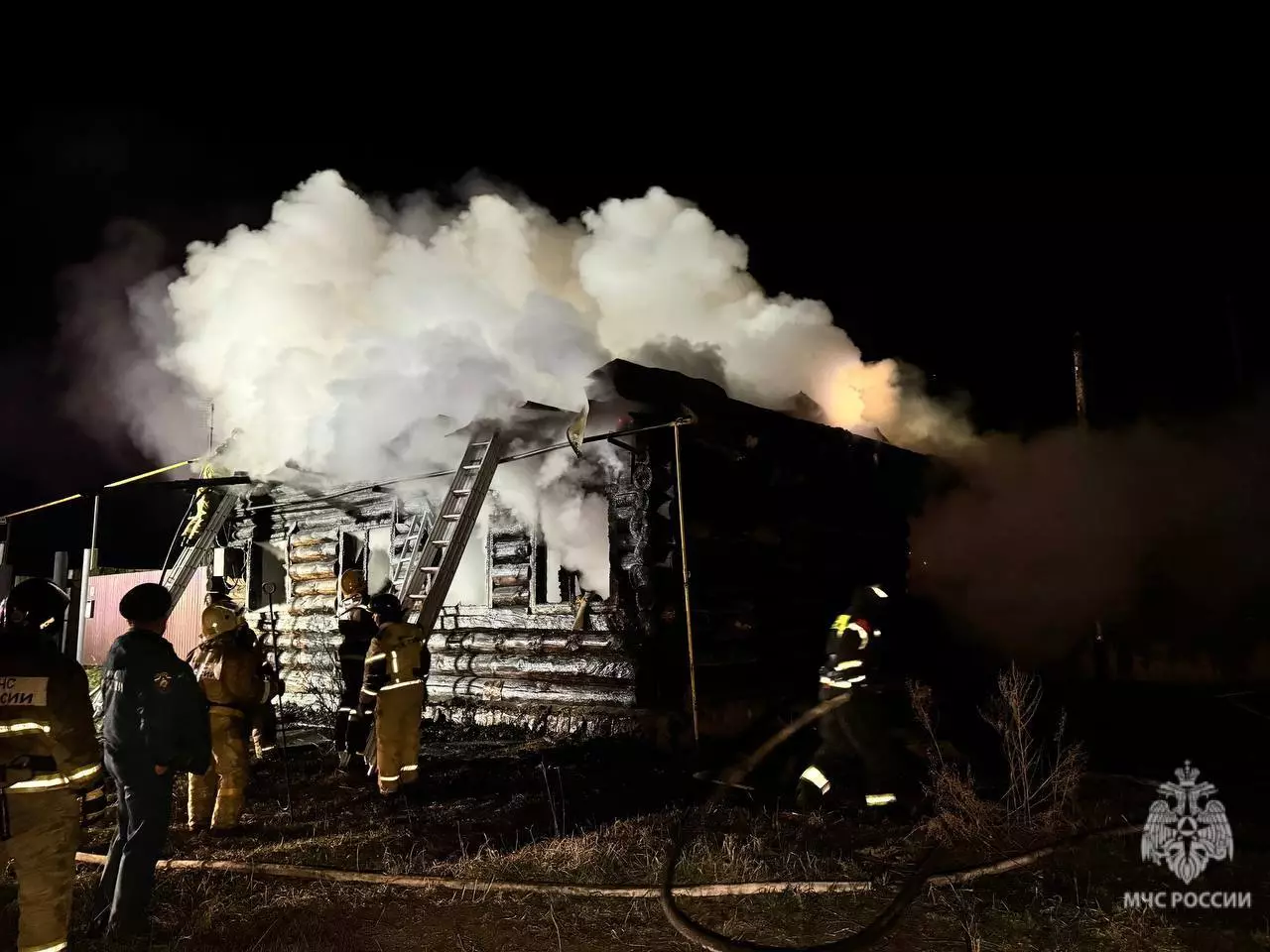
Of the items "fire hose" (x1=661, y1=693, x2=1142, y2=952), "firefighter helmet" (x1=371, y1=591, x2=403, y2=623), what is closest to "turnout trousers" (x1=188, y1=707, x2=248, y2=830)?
"firefighter helmet" (x1=371, y1=591, x2=403, y2=623)

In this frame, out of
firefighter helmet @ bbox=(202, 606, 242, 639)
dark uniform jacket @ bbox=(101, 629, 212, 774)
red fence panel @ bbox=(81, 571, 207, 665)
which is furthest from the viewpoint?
red fence panel @ bbox=(81, 571, 207, 665)

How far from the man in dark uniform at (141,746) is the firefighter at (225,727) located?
1.65 m

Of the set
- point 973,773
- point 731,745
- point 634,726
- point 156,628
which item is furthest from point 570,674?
point 156,628

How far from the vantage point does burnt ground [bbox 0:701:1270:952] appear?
13.4 ft

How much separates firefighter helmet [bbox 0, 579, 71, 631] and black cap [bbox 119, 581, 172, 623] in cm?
48

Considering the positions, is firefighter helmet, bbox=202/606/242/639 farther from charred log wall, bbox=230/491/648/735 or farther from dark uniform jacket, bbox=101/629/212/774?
charred log wall, bbox=230/491/648/735

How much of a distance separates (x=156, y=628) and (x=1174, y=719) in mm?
12525

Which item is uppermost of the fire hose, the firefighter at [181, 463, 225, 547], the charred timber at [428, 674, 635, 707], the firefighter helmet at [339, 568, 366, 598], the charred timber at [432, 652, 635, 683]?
the firefighter at [181, 463, 225, 547]

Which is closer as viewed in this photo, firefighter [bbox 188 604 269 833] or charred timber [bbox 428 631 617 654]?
firefighter [bbox 188 604 269 833]

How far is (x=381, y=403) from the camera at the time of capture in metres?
9.98

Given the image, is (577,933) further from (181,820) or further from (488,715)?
(488,715)

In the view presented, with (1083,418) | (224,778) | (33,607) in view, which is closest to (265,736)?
(224,778)

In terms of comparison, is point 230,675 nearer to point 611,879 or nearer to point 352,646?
point 352,646

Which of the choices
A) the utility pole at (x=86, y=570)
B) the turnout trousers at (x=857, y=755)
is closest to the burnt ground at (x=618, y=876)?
the turnout trousers at (x=857, y=755)
